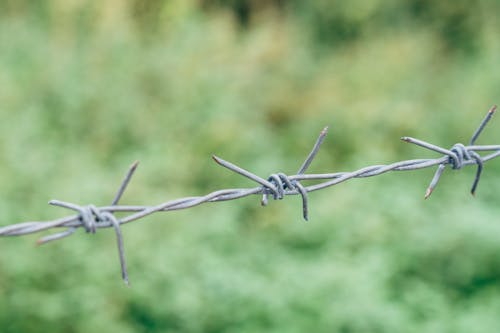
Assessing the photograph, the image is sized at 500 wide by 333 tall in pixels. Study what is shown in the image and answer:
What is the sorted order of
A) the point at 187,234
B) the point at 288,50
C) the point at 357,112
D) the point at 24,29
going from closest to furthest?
the point at 187,234 < the point at 357,112 < the point at 24,29 < the point at 288,50

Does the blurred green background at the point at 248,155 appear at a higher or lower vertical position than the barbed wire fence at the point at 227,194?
higher

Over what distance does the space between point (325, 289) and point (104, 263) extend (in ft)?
3.25

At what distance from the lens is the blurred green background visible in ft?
8.12

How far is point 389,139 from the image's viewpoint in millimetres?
4168

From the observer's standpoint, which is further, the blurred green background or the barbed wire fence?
the blurred green background

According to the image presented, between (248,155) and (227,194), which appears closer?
(227,194)

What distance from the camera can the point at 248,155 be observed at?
12.7ft

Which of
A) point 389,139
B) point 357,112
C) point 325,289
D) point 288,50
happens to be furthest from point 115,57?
point 325,289

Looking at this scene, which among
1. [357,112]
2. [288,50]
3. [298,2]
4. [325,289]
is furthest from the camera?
[298,2]

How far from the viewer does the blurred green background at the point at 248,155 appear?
8.12ft

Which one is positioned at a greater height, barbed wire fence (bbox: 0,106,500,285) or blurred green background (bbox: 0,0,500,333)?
blurred green background (bbox: 0,0,500,333)

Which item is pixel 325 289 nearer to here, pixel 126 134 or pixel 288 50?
pixel 126 134

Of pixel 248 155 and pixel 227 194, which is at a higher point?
pixel 248 155

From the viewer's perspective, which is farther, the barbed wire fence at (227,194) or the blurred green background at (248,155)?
the blurred green background at (248,155)
